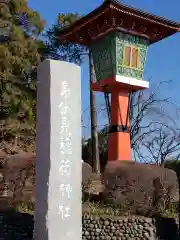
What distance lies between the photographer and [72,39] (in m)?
17.5

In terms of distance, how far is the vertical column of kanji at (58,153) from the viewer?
22.0 feet

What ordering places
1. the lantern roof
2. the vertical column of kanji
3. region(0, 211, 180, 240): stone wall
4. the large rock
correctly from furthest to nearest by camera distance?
1. the lantern roof
2. the large rock
3. region(0, 211, 180, 240): stone wall
4. the vertical column of kanji

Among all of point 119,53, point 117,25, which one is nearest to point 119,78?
point 119,53

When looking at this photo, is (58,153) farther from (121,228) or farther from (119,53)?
(119,53)

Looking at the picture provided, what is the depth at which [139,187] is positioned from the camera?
1184cm

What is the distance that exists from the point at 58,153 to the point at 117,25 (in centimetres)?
978

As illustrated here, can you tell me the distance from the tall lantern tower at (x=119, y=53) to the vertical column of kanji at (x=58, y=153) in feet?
27.6

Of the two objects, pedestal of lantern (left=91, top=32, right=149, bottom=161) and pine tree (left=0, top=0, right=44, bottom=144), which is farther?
pine tree (left=0, top=0, right=44, bottom=144)

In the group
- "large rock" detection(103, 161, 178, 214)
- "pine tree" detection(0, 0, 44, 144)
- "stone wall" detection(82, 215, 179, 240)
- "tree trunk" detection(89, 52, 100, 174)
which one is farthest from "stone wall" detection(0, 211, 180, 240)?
"tree trunk" detection(89, 52, 100, 174)

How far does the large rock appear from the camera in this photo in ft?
38.7

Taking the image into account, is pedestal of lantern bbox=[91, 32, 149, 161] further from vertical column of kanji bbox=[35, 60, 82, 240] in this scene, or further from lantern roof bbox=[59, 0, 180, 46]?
vertical column of kanji bbox=[35, 60, 82, 240]

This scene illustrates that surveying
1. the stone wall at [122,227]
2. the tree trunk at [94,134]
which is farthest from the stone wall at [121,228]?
the tree trunk at [94,134]

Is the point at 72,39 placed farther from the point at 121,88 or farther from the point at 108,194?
the point at 108,194

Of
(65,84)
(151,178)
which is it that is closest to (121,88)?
(151,178)
